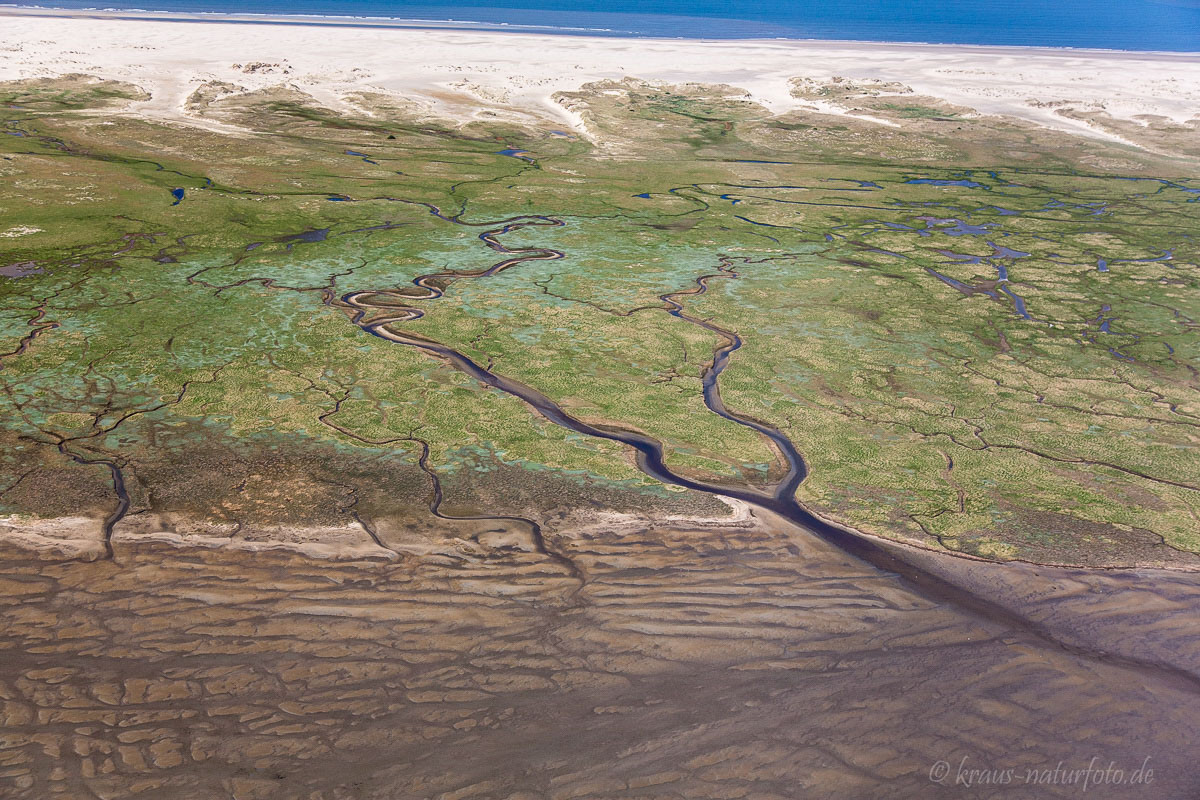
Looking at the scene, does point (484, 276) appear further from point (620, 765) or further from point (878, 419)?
point (620, 765)

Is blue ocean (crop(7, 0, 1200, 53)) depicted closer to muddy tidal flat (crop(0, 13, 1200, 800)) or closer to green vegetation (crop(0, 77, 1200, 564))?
green vegetation (crop(0, 77, 1200, 564))

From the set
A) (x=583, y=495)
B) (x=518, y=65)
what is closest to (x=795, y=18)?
(x=518, y=65)

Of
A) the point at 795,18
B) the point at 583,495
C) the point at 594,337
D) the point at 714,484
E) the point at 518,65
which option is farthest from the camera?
the point at 795,18

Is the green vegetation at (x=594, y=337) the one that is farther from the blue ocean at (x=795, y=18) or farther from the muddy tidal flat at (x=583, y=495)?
the blue ocean at (x=795, y=18)

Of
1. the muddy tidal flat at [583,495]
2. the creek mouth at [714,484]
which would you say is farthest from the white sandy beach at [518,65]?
the creek mouth at [714,484]

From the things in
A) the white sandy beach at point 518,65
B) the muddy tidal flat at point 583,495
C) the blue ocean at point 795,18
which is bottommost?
the muddy tidal flat at point 583,495

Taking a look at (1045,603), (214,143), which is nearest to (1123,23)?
(214,143)

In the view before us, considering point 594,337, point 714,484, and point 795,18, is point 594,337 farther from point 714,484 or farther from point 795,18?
point 795,18
